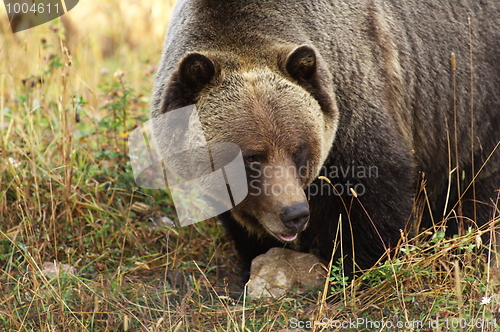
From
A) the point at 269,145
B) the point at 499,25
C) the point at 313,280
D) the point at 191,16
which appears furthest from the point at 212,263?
the point at 499,25

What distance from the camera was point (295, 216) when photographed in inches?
141

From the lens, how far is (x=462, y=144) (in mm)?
5012

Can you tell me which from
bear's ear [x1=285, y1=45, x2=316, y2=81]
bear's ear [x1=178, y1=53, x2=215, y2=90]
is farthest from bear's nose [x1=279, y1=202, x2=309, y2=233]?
bear's ear [x1=178, y1=53, x2=215, y2=90]

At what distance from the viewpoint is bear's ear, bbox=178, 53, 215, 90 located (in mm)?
3568

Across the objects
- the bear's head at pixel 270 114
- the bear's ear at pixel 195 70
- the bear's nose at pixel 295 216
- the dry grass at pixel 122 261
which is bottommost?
the dry grass at pixel 122 261

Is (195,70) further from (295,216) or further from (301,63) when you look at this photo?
(295,216)

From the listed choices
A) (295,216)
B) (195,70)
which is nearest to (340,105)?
(295,216)

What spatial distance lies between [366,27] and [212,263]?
2.43 m

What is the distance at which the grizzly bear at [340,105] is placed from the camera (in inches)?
145

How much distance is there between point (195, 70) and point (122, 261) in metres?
1.98

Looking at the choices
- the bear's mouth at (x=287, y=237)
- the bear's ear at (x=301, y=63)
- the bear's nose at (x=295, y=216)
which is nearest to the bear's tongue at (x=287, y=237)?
the bear's mouth at (x=287, y=237)

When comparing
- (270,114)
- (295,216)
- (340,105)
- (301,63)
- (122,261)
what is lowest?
(122,261)

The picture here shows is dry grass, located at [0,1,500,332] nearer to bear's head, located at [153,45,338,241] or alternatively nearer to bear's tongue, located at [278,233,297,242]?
bear's tongue, located at [278,233,297,242]

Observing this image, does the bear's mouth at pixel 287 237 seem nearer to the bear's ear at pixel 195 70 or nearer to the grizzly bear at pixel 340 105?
the grizzly bear at pixel 340 105
